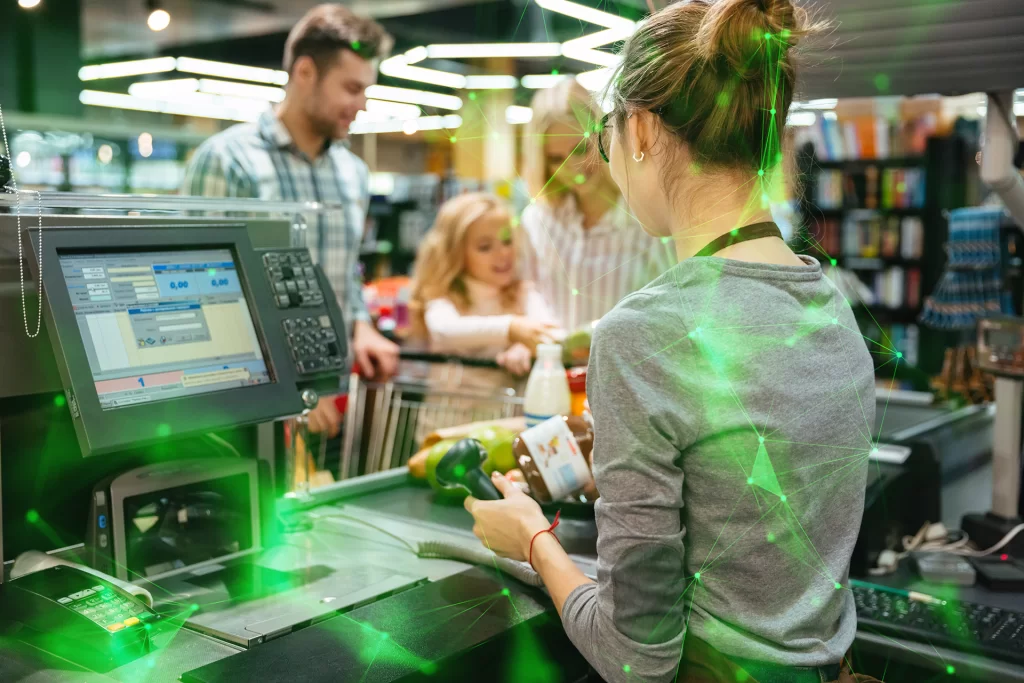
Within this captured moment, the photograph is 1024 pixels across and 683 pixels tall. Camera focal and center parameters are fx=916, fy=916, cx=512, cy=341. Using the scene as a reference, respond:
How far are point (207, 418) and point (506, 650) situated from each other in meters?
0.50

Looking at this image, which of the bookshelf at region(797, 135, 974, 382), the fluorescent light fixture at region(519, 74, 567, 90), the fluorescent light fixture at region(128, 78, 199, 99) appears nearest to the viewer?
the bookshelf at region(797, 135, 974, 382)

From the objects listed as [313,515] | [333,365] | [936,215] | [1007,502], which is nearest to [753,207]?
[333,365]

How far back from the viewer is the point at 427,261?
3324 mm

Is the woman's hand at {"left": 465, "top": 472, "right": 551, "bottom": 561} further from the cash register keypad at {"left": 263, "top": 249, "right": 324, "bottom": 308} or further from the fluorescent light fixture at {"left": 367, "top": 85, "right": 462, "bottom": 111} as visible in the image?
the fluorescent light fixture at {"left": 367, "top": 85, "right": 462, "bottom": 111}

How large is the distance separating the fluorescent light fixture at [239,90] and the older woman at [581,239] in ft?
28.3

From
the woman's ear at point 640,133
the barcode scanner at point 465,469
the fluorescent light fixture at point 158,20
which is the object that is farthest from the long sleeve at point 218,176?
the fluorescent light fixture at point 158,20

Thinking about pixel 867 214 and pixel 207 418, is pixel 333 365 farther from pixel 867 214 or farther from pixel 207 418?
pixel 867 214

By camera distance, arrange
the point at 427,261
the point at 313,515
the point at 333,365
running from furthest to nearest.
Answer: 1. the point at 427,261
2. the point at 313,515
3. the point at 333,365

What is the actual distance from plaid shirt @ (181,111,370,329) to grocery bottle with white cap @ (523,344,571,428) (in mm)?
1198

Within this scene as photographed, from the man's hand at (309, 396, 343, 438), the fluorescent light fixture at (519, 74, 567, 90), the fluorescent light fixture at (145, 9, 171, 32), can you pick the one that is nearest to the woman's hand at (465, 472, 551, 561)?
the man's hand at (309, 396, 343, 438)

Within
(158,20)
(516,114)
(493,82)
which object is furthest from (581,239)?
(158,20)

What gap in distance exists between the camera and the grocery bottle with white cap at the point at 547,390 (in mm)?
1657

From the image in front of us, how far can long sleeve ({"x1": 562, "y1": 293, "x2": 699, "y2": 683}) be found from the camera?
3.00 ft

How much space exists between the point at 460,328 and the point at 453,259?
416mm
